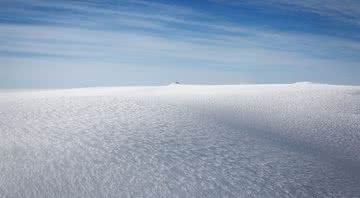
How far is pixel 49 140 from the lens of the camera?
16.8ft

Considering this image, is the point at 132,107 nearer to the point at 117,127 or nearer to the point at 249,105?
the point at 117,127

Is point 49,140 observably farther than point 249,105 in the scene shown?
No

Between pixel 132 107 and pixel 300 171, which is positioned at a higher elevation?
pixel 132 107

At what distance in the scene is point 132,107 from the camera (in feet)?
24.0

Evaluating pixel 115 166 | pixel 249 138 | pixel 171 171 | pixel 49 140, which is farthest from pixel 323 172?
pixel 49 140

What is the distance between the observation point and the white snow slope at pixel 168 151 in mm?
4062

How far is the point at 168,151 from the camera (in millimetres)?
4965

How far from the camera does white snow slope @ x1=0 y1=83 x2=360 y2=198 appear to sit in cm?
406

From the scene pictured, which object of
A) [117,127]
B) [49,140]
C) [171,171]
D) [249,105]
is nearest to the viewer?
[171,171]

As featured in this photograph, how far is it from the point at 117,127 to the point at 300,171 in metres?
2.80

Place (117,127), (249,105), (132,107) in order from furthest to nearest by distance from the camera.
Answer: (249,105) → (132,107) → (117,127)

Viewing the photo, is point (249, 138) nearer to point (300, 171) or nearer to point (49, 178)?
point (300, 171)

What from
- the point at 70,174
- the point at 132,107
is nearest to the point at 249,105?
the point at 132,107

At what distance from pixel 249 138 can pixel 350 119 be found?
3.41m
